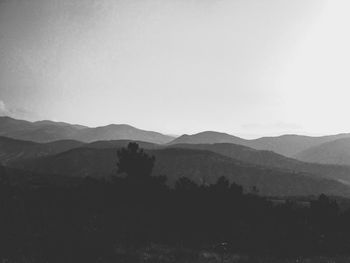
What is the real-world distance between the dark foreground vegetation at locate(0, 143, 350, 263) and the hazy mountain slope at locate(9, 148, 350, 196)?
107922 millimetres

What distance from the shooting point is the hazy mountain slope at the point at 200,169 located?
141950 millimetres

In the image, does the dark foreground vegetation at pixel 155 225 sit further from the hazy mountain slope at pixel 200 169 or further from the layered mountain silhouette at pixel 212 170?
the hazy mountain slope at pixel 200 169

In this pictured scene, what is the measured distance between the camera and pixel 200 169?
161 metres

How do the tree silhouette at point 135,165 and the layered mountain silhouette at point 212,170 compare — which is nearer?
the tree silhouette at point 135,165

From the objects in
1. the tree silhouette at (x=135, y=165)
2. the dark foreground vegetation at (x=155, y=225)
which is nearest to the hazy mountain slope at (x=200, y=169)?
the tree silhouette at (x=135, y=165)

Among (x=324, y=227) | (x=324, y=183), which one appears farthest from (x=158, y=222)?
(x=324, y=183)

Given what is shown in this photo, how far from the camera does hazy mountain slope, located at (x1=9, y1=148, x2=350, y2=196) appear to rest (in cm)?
14195

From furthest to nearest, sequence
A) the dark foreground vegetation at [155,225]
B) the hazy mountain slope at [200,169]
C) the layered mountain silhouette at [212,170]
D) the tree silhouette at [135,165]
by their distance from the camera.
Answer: the layered mountain silhouette at [212,170] < the hazy mountain slope at [200,169] < the tree silhouette at [135,165] < the dark foreground vegetation at [155,225]

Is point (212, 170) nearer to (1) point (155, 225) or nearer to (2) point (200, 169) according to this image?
(2) point (200, 169)

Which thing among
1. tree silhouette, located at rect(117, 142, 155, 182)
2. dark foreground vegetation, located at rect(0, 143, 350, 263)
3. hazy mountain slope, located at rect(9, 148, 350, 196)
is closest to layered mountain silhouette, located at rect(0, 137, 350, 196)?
hazy mountain slope, located at rect(9, 148, 350, 196)

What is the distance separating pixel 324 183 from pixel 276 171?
2126 centimetres

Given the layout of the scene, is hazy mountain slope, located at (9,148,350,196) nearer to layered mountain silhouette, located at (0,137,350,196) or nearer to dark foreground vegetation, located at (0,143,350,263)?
layered mountain silhouette, located at (0,137,350,196)

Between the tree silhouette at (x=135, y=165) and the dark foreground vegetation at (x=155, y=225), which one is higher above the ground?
the tree silhouette at (x=135, y=165)

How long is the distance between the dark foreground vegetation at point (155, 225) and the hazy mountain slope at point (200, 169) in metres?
108
